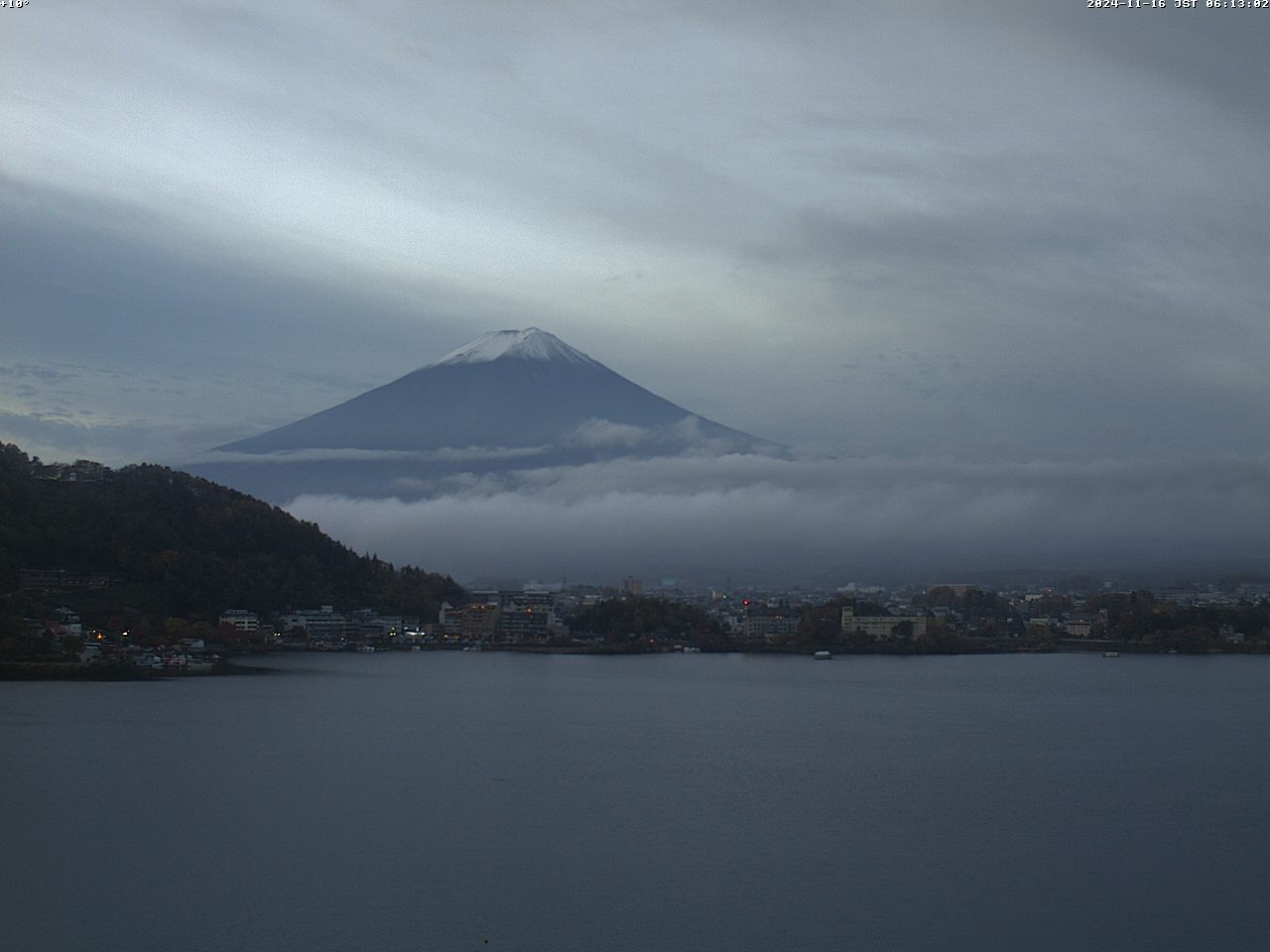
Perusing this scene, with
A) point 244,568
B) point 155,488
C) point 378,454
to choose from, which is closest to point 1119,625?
point 244,568

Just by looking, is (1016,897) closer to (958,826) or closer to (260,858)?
(958,826)

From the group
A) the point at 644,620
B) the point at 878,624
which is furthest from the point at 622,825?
the point at 878,624

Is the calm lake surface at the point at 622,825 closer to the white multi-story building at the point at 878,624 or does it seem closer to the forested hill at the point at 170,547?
the forested hill at the point at 170,547

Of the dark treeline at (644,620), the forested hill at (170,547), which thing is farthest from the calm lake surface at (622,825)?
the dark treeline at (644,620)

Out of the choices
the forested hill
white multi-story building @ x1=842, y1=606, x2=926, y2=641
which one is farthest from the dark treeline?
the forested hill

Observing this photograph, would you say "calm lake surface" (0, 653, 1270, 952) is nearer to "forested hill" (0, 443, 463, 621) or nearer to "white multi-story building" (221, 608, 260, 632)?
"forested hill" (0, 443, 463, 621)

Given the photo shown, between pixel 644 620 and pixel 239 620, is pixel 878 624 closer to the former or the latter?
pixel 644 620
